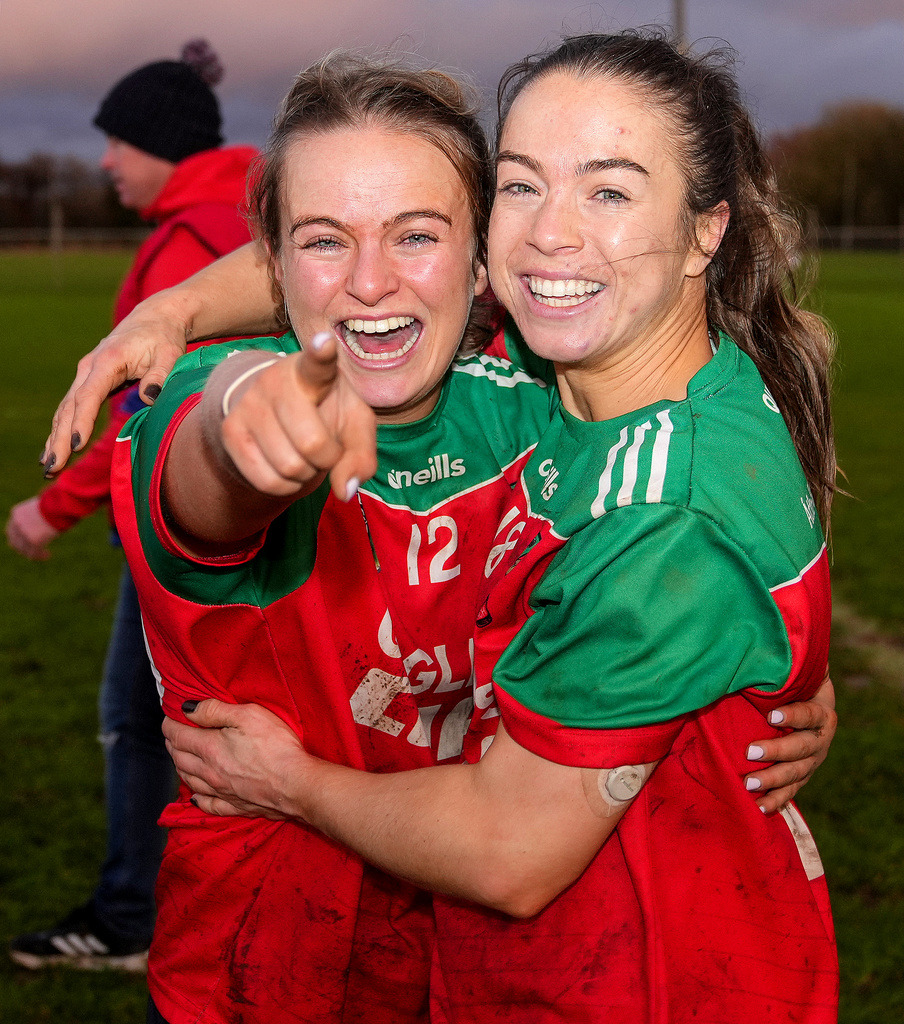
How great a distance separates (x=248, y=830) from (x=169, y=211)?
2684 mm

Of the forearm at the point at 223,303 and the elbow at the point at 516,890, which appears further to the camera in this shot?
the forearm at the point at 223,303

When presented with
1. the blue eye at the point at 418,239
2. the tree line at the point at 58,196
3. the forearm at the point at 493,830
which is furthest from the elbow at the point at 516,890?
the tree line at the point at 58,196

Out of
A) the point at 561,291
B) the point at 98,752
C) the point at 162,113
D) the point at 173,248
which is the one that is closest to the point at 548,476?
the point at 561,291

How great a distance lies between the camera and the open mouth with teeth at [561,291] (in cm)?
183

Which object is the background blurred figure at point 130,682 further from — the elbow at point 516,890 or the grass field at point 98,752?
the elbow at point 516,890

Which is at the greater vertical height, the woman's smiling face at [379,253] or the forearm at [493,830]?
the woman's smiling face at [379,253]

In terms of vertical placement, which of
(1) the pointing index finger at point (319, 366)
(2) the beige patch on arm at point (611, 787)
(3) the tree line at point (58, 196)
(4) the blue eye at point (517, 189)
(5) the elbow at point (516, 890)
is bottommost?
(3) the tree line at point (58, 196)

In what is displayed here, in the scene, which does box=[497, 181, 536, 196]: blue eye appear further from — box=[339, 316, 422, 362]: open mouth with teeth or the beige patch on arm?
the beige patch on arm

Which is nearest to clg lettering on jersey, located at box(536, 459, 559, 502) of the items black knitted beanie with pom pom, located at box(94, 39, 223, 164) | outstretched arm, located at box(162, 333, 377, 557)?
outstretched arm, located at box(162, 333, 377, 557)

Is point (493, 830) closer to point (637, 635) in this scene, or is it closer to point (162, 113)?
point (637, 635)

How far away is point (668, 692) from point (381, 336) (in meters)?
0.96

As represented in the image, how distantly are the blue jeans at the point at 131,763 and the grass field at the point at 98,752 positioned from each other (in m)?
0.40

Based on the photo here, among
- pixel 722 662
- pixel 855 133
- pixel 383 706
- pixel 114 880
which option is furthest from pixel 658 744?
pixel 855 133

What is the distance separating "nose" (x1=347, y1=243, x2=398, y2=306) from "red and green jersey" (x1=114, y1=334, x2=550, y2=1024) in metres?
0.26
